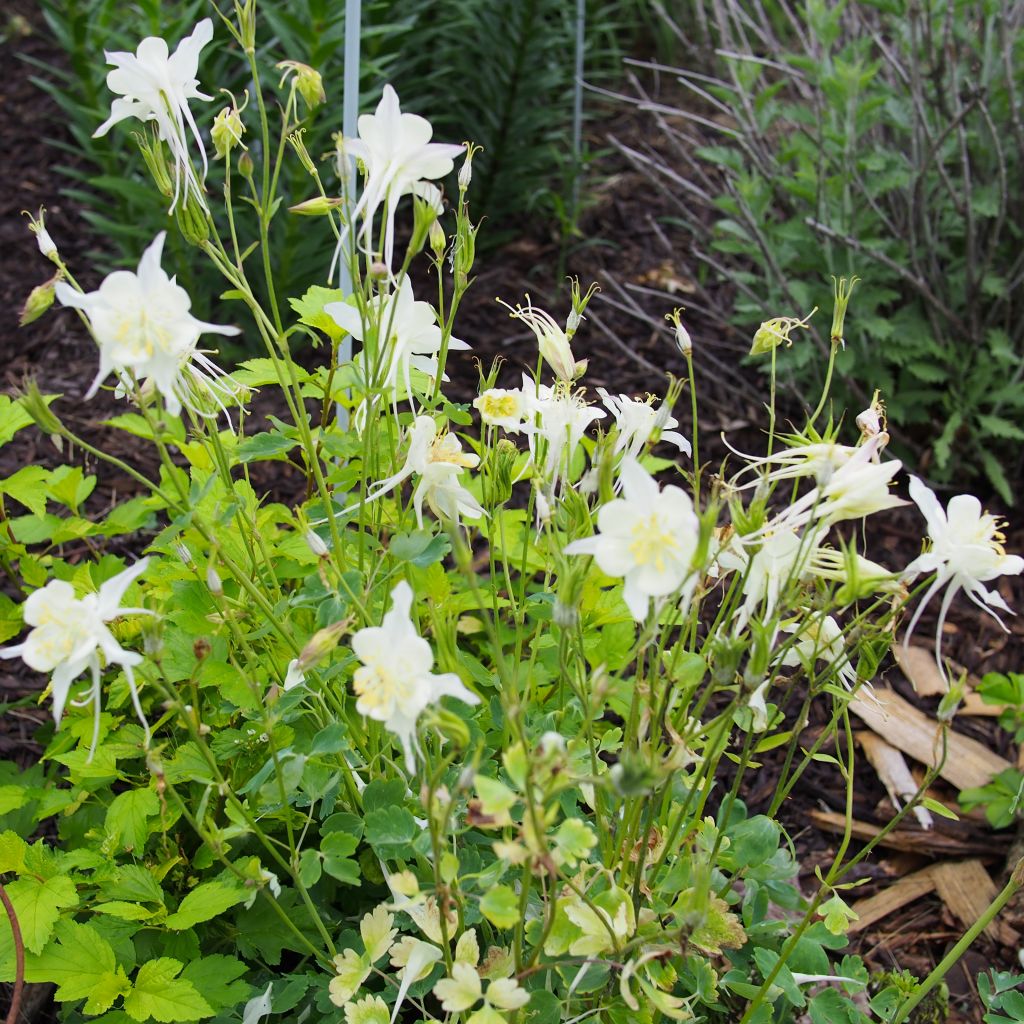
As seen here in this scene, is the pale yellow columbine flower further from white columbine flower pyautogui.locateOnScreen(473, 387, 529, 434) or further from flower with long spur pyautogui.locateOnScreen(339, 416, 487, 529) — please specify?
white columbine flower pyautogui.locateOnScreen(473, 387, 529, 434)

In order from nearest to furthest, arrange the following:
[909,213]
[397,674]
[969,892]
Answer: [397,674] → [969,892] → [909,213]

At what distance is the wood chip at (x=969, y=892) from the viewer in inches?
79.1

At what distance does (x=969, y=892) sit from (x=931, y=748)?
1.17 feet

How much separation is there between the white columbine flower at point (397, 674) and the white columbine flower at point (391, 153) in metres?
0.41

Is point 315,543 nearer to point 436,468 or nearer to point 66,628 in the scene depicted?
point 436,468

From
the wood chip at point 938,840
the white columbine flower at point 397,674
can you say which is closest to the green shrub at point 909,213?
the wood chip at point 938,840

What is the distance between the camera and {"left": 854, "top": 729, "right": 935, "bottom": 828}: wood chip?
2240 millimetres

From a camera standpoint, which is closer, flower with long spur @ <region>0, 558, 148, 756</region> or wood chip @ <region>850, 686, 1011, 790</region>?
flower with long spur @ <region>0, 558, 148, 756</region>

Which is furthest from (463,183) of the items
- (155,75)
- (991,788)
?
(991,788)

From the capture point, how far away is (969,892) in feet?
6.82

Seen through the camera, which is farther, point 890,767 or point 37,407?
point 890,767

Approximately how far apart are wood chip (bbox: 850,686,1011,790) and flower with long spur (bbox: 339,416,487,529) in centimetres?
128

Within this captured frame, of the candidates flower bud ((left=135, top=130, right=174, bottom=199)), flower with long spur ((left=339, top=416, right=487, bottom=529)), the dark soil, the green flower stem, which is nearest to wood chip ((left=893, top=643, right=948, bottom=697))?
the dark soil

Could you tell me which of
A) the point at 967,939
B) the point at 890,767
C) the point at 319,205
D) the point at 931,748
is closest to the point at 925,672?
the point at 931,748
